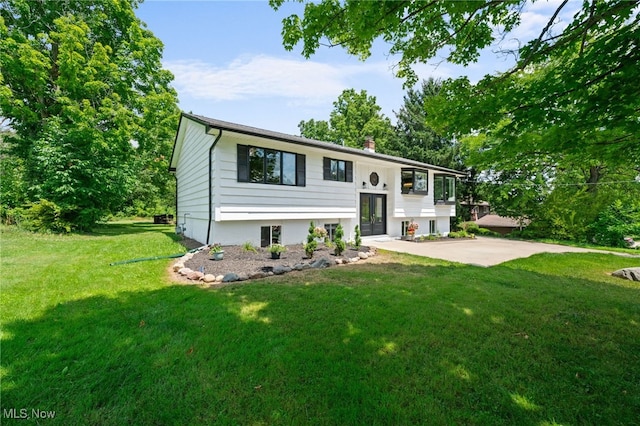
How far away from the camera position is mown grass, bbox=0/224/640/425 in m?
2.16

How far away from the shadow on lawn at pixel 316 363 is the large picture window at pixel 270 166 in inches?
219

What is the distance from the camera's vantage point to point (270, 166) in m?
9.81

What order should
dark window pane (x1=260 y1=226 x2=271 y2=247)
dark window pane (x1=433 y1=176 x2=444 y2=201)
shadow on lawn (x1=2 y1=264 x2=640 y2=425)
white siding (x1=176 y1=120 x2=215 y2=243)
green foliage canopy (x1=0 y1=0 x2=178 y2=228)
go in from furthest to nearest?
dark window pane (x1=433 y1=176 x2=444 y2=201)
green foliage canopy (x1=0 y1=0 x2=178 y2=228)
dark window pane (x1=260 y1=226 x2=271 y2=247)
white siding (x1=176 y1=120 x2=215 y2=243)
shadow on lawn (x1=2 y1=264 x2=640 y2=425)

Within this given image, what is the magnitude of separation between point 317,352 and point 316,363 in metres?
0.19

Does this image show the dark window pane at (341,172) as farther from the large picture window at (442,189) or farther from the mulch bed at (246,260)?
the large picture window at (442,189)

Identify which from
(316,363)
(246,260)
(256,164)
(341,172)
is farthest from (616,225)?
(316,363)

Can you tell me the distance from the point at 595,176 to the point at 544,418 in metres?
26.4

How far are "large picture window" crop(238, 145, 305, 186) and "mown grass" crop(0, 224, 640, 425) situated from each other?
4774mm

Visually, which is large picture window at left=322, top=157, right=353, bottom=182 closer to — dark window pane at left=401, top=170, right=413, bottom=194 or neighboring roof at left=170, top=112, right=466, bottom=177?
neighboring roof at left=170, top=112, right=466, bottom=177

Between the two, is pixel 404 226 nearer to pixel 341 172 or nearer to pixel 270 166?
pixel 341 172

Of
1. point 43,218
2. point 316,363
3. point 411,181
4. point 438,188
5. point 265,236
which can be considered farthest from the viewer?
point 438,188

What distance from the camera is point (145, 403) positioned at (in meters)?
2.19

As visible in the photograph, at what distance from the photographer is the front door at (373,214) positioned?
14.3 metres

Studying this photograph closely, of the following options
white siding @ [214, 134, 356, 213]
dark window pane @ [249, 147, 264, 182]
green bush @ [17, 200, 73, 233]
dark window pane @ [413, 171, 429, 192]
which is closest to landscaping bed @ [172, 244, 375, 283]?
white siding @ [214, 134, 356, 213]
